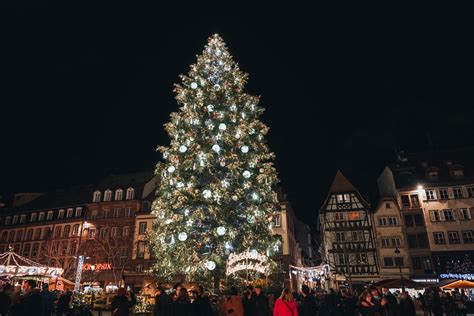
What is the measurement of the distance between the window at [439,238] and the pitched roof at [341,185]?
1158cm

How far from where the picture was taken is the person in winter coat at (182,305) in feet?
28.8

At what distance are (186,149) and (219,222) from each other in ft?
15.4

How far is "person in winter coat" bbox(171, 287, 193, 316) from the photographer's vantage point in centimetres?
877

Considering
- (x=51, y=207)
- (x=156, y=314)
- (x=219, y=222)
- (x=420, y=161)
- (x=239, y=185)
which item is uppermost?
(x=420, y=161)

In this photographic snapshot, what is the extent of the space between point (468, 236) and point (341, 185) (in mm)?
16627

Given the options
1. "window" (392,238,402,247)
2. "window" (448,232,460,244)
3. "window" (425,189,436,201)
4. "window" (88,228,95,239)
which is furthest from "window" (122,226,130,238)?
"window" (448,232,460,244)

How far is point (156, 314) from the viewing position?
9750 mm

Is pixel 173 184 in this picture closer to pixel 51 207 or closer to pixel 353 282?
pixel 353 282

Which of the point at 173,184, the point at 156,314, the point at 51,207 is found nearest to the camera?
the point at 156,314

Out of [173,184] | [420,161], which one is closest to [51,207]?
[173,184]

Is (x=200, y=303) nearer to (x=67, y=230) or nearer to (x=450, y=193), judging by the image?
(x=450, y=193)

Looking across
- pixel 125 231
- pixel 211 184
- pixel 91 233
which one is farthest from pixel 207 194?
pixel 91 233

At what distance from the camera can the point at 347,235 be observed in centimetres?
4619

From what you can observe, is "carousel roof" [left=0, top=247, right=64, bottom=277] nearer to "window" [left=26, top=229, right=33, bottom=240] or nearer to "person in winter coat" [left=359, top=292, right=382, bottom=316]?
"person in winter coat" [left=359, top=292, right=382, bottom=316]
